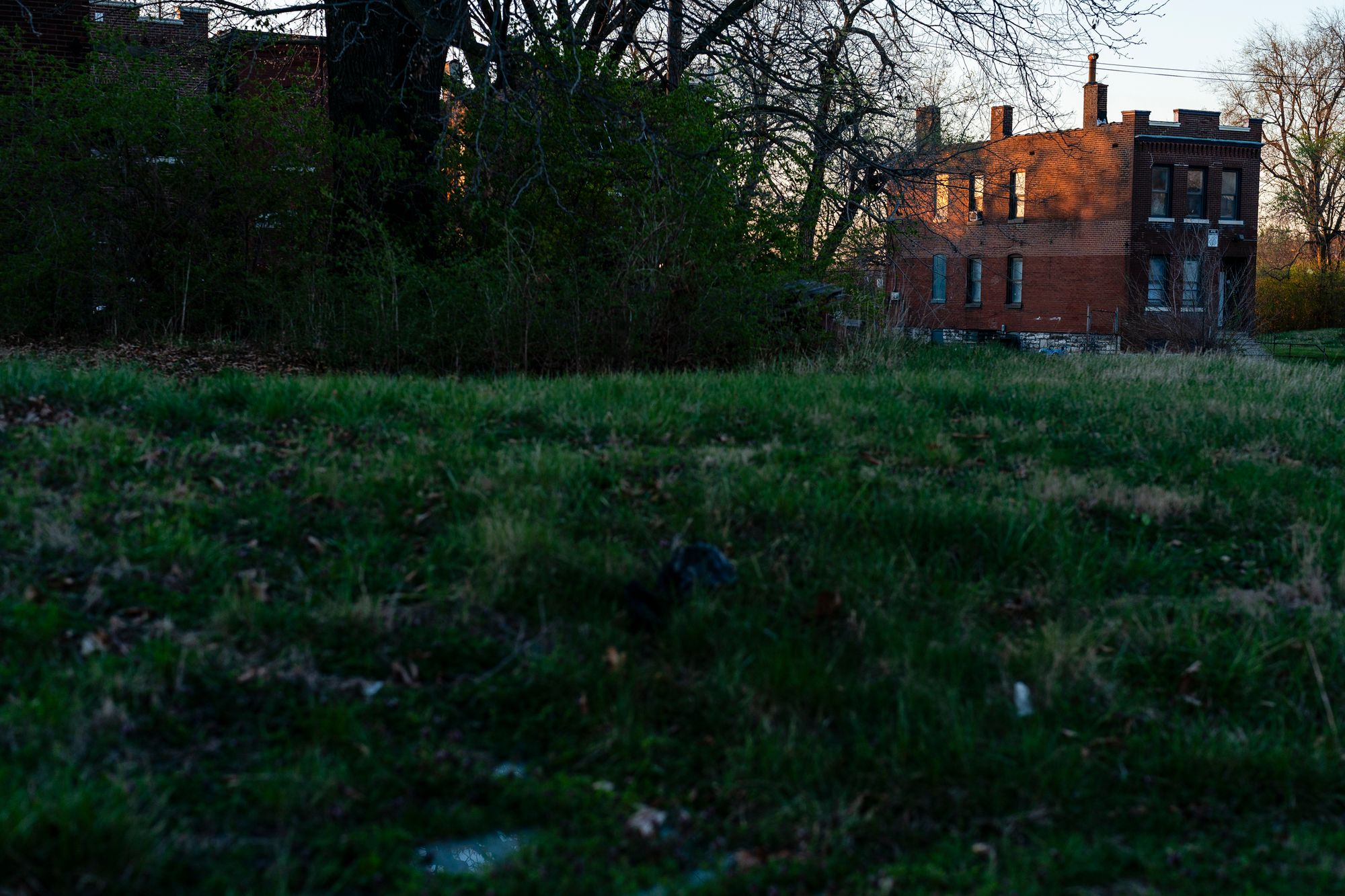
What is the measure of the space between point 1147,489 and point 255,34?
35.7 feet

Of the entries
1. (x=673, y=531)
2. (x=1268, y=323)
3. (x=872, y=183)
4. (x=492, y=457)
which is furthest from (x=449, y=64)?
→ (x=1268, y=323)

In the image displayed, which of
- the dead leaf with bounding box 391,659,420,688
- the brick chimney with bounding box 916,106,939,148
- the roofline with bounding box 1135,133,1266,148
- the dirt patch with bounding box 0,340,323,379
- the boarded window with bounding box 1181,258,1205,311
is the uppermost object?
the roofline with bounding box 1135,133,1266,148

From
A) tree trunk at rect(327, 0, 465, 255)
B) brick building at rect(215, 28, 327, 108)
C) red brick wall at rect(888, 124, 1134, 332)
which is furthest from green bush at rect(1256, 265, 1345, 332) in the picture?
brick building at rect(215, 28, 327, 108)

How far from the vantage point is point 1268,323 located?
41500 millimetres

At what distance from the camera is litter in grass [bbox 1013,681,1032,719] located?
12.4 feet

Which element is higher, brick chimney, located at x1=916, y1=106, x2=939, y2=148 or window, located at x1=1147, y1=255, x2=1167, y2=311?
brick chimney, located at x1=916, y1=106, x2=939, y2=148

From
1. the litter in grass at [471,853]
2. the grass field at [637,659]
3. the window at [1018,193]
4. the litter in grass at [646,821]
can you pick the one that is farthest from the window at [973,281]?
the litter in grass at [471,853]

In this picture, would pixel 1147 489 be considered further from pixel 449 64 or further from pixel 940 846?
pixel 449 64

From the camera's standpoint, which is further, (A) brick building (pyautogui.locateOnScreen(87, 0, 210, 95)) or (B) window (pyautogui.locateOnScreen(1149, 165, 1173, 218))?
(B) window (pyautogui.locateOnScreen(1149, 165, 1173, 218))

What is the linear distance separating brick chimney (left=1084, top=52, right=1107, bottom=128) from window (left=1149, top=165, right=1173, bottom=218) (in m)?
2.59

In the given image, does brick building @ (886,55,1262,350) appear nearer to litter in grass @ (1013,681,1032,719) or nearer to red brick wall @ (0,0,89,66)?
red brick wall @ (0,0,89,66)

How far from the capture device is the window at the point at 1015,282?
42.2 meters

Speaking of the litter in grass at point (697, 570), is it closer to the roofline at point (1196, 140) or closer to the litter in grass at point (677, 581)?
the litter in grass at point (677, 581)

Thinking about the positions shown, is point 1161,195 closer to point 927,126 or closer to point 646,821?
point 927,126
